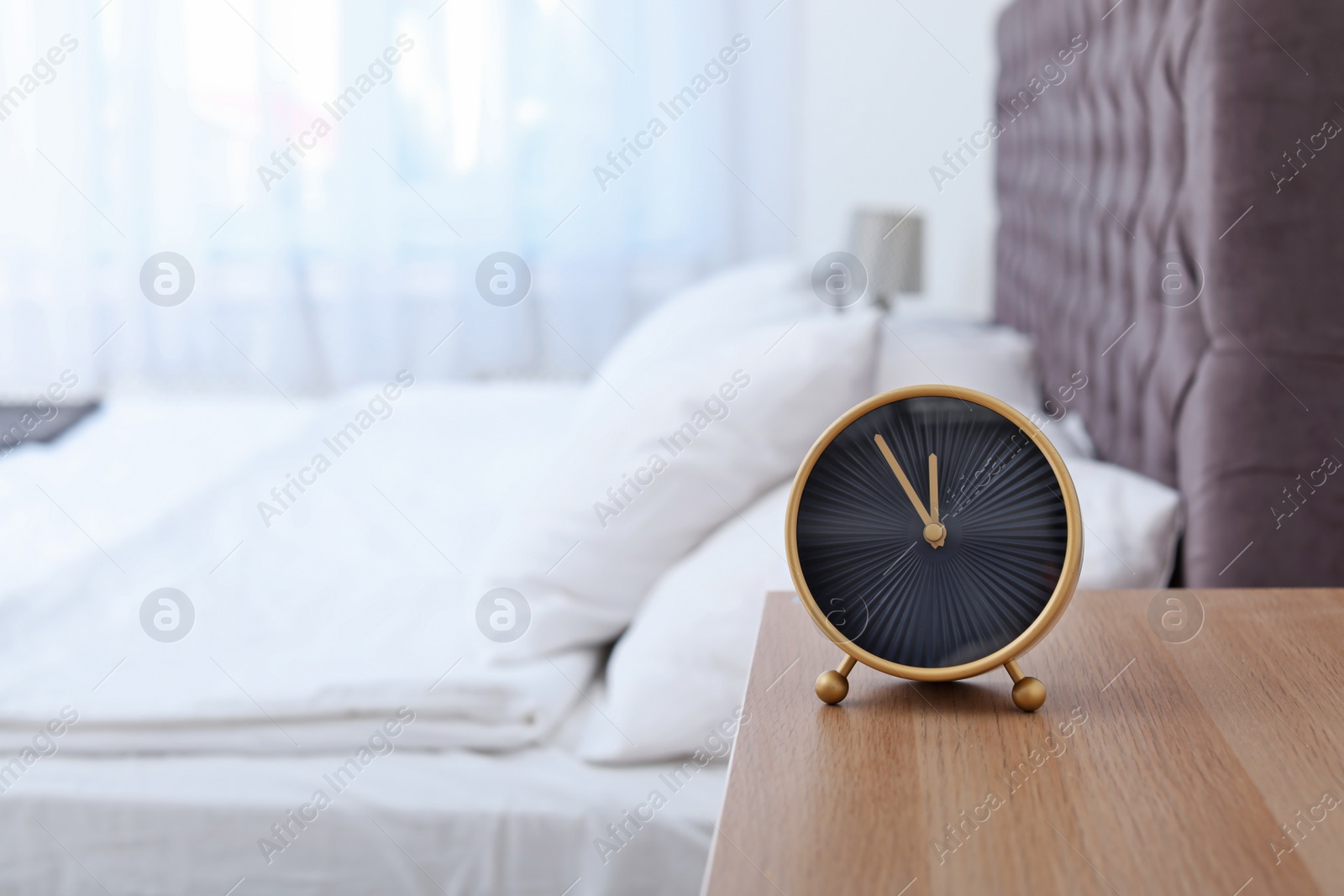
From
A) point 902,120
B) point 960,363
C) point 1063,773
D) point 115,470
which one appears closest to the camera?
point 1063,773

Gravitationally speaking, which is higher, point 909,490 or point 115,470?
point 909,490

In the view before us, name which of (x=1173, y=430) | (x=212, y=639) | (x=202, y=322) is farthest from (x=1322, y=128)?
(x=202, y=322)

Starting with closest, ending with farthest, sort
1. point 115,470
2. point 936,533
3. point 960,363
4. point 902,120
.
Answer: point 936,533
point 960,363
point 115,470
point 902,120

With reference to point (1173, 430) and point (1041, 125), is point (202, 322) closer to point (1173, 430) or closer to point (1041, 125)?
point (1041, 125)

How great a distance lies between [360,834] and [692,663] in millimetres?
333

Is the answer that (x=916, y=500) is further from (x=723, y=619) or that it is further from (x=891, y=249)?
(x=891, y=249)

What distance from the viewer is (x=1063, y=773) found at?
0.54 m

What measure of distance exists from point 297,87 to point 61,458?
5.56ft

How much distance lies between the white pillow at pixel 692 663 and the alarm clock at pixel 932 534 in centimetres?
33

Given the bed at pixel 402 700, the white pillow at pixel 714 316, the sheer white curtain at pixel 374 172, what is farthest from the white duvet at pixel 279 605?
the sheer white curtain at pixel 374 172

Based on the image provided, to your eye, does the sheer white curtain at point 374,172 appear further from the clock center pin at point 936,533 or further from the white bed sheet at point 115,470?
the clock center pin at point 936,533

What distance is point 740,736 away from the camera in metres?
0.58

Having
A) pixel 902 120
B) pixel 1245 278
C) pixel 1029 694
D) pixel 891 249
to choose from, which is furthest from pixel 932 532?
pixel 902 120

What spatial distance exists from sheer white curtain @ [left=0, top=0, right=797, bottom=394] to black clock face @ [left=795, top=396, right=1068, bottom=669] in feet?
8.47
